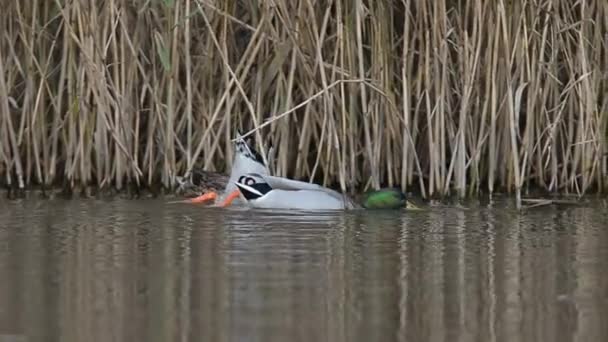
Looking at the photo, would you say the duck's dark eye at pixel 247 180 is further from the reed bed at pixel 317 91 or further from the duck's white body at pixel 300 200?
the reed bed at pixel 317 91


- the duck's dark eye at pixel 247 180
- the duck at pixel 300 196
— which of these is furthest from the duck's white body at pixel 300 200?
the duck's dark eye at pixel 247 180

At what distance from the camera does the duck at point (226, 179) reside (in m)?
9.25

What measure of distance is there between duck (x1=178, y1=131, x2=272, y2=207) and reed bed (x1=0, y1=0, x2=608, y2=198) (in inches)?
4.7

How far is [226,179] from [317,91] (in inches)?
29.8

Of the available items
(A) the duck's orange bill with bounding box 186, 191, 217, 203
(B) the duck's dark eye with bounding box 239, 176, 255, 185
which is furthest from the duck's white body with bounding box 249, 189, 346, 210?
(A) the duck's orange bill with bounding box 186, 191, 217, 203

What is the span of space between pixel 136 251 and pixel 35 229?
939mm

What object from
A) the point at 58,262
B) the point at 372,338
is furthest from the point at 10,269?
the point at 372,338

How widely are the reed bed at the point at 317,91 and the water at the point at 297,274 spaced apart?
1.78 feet

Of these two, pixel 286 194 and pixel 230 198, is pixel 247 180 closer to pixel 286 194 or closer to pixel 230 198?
pixel 286 194

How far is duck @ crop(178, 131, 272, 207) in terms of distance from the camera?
9250mm

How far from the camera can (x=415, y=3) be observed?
30.7 ft

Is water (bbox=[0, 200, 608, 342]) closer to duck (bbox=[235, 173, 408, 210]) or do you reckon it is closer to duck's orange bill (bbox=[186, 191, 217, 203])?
duck (bbox=[235, 173, 408, 210])

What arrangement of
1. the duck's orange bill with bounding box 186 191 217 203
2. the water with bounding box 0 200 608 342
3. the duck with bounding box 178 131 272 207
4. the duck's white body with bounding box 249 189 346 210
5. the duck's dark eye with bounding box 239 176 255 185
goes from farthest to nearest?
the duck's orange bill with bounding box 186 191 217 203 < the duck with bounding box 178 131 272 207 < the duck's dark eye with bounding box 239 176 255 185 < the duck's white body with bounding box 249 189 346 210 < the water with bounding box 0 200 608 342

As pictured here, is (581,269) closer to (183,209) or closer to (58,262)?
(58,262)
